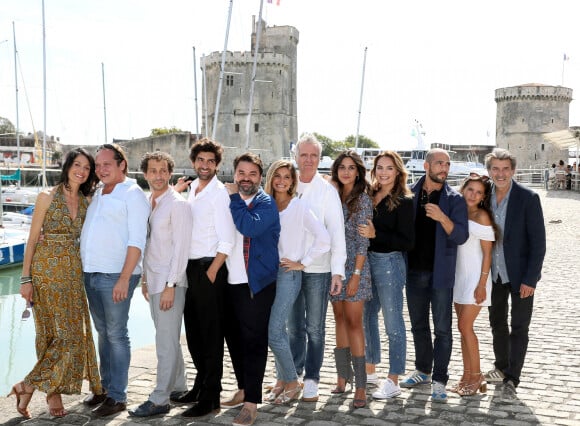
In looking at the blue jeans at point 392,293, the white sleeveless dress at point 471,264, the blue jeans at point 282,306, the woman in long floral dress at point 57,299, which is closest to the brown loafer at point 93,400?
the woman in long floral dress at point 57,299

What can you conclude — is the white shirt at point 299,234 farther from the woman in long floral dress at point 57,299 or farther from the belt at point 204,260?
the woman in long floral dress at point 57,299

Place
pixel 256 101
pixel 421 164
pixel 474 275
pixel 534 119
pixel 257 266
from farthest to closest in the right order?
pixel 534 119 → pixel 256 101 → pixel 421 164 → pixel 474 275 → pixel 257 266

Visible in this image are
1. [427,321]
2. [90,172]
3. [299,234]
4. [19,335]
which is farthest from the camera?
[19,335]

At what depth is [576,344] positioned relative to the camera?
18.8ft

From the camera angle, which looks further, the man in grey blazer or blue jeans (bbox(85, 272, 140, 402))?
the man in grey blazer

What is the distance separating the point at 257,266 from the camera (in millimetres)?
3934

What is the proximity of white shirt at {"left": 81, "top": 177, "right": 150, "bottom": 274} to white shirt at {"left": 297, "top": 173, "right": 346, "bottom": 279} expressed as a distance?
3.58 feet

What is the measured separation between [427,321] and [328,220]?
1170 millimetres

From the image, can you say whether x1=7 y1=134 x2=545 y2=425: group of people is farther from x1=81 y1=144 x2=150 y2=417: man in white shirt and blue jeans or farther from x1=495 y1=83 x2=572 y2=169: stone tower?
x1=495 y1=83 x2=572 y2=169: stone tower

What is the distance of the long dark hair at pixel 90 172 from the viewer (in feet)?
13.6

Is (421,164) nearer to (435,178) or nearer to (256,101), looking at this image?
(256,101)

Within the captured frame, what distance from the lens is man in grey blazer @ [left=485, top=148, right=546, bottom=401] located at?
4500mm

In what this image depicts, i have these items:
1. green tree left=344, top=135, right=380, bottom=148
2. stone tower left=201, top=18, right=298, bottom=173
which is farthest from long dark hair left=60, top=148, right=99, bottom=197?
green tree left=344, top=135, right=380, bottom=148

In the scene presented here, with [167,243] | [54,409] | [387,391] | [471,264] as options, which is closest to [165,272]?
[167,243]
